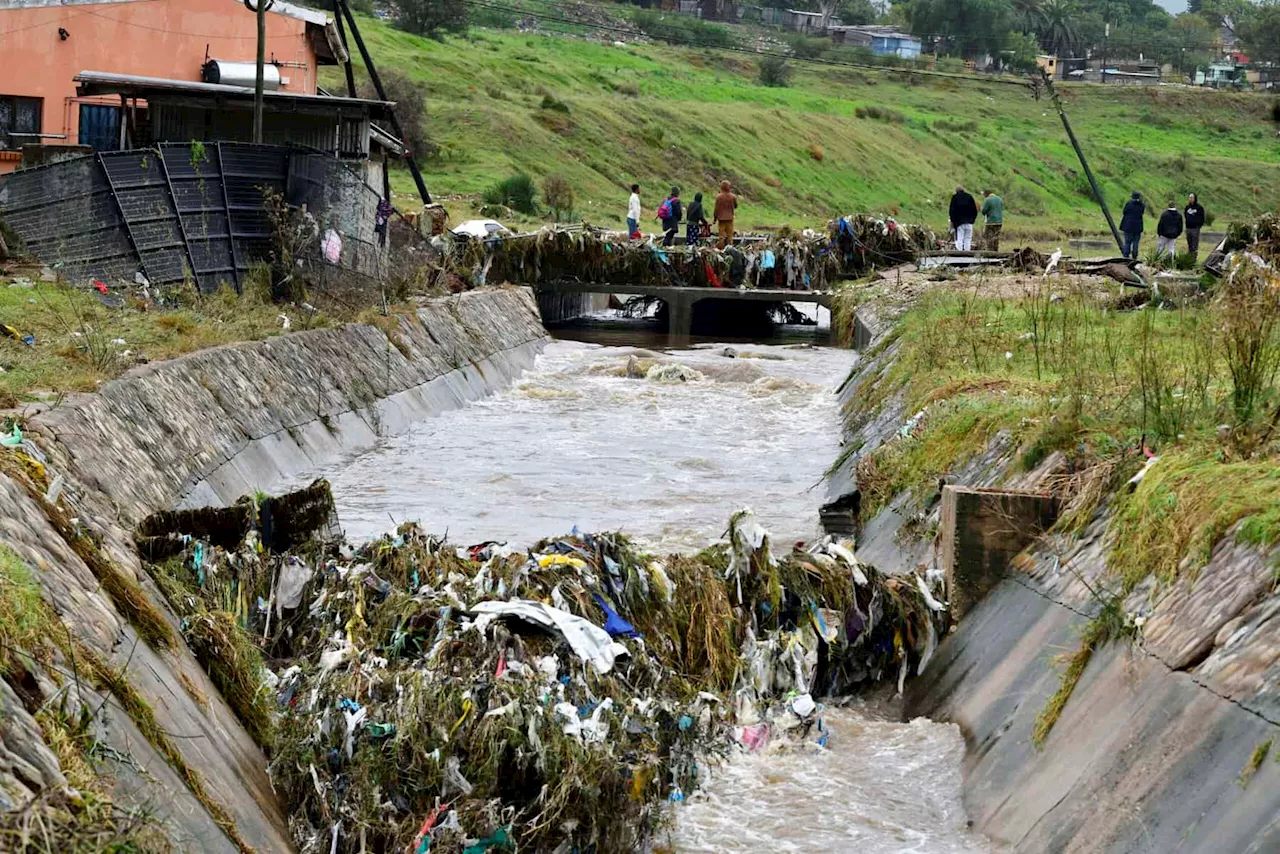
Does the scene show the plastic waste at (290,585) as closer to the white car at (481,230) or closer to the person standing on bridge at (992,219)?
the white car at (481,230)

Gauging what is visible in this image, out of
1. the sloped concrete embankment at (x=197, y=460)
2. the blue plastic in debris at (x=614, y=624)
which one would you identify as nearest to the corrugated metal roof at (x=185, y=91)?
the sloped concrete embankment at (x=197, y=460)

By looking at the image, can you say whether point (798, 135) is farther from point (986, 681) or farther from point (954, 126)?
point (986, 681)

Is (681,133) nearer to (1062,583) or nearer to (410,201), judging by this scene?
(410,201)

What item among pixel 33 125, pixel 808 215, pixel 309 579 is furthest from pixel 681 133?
pixel 309 579

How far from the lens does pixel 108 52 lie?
3341 cm

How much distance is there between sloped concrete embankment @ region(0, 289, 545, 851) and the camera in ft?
20.7

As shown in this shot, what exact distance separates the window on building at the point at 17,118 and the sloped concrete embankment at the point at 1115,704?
24683 mm

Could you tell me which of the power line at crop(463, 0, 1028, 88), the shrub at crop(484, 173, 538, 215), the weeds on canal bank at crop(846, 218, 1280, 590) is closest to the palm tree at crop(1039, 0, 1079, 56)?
the power line at crop(463, 0, 1028, 88)

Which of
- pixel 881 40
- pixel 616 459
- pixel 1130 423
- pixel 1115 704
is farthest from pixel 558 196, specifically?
pixel 881 40

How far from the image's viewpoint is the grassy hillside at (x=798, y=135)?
59.2m

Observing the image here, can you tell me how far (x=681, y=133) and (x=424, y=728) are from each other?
63.1 meters

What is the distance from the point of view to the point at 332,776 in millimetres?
7562

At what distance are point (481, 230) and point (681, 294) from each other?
4558mm

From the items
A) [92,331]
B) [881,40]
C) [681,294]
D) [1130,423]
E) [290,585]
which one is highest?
[881,40]
